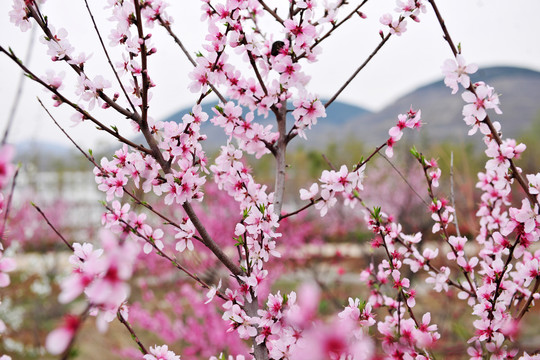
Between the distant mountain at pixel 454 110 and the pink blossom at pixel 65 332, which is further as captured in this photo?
the distant mountain at pixel 454 110

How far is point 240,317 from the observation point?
1721mm

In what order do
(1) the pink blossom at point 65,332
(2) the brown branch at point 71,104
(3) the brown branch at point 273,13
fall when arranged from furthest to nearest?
(3) the brown branch at point 273,13 → (2) the brown branch at point 71,104 → (1) the pink blossom at point 65,332

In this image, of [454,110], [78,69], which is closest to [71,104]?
[78,69]

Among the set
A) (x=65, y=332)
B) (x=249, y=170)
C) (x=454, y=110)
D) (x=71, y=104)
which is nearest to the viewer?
(x=65, y=332)

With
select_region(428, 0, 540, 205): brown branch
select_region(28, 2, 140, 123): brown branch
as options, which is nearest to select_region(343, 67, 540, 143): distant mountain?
select_region(428, 0, 540, 205): brown branch

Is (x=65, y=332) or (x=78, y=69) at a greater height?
(x=78, y=69)

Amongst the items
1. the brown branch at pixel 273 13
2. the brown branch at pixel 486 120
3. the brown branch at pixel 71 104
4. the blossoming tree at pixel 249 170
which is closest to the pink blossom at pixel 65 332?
the blossoming tree at pixel 249 170

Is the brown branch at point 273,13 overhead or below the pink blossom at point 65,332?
overhead

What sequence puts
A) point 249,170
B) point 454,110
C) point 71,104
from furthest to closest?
point 454,110, point 249,170, point 71,104

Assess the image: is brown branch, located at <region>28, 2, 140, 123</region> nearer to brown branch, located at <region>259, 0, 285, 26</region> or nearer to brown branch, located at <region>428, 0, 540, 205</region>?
brown branch, located at <region>259, 0, 285, 26</region>

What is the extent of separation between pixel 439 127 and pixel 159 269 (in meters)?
109

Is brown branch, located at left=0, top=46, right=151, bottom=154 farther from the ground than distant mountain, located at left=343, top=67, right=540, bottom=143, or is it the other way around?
distant mountain, located at left=343, top=67, right=540, bottom=143

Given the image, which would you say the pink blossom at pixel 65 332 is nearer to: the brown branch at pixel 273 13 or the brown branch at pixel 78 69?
the brown branch at pixel 78 69

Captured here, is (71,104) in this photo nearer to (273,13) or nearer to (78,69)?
(78,69)
